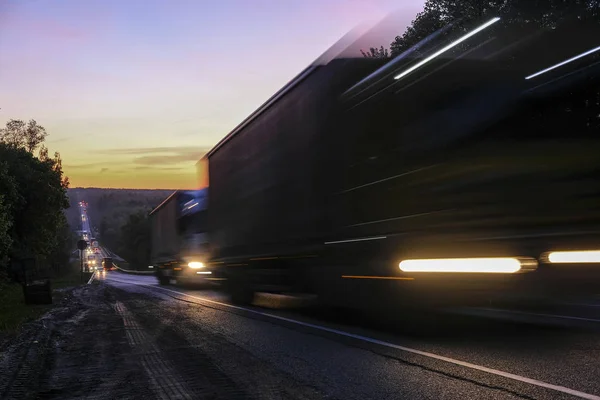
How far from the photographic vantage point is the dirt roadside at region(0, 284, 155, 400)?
235 inches

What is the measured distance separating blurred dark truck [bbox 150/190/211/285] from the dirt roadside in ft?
23.5

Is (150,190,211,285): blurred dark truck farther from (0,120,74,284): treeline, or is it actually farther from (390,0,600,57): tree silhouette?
(0,120,74,284): treeline

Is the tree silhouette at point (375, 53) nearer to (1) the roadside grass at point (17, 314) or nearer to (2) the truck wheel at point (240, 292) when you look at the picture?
(2) the truck wheel at point (240, 292)

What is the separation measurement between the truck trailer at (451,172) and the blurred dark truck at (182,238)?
29.1 feet

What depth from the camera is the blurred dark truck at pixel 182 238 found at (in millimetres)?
19219

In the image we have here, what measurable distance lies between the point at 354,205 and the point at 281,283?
12.8ft

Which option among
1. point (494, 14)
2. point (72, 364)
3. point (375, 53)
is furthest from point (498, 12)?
point (72, 364)

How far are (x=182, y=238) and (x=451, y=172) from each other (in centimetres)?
1691

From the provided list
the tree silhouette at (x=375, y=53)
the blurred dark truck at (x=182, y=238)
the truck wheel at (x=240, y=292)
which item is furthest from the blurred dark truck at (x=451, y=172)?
the blurred dark truck at (x=182, y=238)

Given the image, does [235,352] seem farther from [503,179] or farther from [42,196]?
[42,196]

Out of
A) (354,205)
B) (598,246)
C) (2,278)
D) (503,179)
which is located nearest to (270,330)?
(354,205)

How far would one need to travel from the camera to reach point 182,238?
2262cm

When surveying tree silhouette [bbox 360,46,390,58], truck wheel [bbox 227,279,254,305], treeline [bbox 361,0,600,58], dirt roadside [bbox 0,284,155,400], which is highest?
treeline [bbox 361,0,600,58]

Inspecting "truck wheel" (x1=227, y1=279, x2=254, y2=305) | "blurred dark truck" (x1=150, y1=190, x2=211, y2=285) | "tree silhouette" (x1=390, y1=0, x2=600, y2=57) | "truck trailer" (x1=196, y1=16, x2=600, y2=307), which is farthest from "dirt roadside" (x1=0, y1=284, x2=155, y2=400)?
"tree silhouette" (x1=390, y1=0, x2=600, y2=57)
